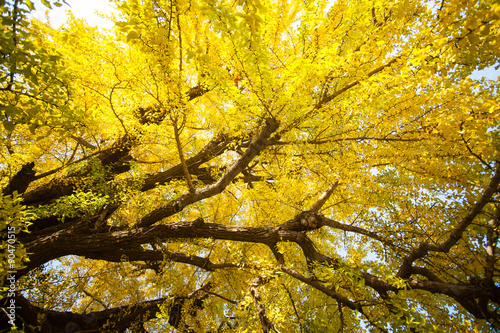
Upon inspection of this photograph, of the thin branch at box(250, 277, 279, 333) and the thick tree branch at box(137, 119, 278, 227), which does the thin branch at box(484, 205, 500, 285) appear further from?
the thick tree branch at box(137, 119, 278, 227)

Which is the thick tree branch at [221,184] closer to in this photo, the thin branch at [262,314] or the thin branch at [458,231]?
the thin branch at [262,314]

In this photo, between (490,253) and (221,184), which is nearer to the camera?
(490,253)

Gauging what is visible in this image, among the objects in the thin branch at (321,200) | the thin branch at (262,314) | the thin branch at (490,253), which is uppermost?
the thin branch at (321,200)

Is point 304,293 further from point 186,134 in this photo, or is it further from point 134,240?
point 186,134

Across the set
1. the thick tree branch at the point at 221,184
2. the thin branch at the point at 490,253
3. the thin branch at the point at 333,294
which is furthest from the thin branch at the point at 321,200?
the thin branch at the point at 490,253

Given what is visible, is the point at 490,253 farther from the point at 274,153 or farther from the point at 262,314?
the point at 274,153

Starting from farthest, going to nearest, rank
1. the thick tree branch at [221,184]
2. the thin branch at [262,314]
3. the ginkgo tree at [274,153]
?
1. the thick tree branch at [221,184]
2. the thin branch at [262,314]
3. the ginkgo tree at [274,153]

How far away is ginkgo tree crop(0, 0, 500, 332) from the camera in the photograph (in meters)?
1.94

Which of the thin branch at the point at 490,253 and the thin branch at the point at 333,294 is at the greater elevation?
the thin branch at the point at 490,253

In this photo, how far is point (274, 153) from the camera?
381 centimetres

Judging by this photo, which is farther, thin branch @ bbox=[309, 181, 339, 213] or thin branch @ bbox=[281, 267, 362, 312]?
thin branch @ bbox=[309, 181, 339, 213]

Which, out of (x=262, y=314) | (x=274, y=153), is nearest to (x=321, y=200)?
(x=274, y=153)

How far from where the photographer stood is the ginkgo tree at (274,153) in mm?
1938

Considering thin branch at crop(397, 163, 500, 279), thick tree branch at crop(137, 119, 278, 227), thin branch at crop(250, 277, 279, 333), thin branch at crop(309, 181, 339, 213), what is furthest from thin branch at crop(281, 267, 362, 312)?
thick tree branch at crop(137, 119, 278, 227)
